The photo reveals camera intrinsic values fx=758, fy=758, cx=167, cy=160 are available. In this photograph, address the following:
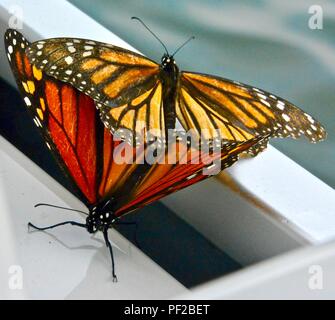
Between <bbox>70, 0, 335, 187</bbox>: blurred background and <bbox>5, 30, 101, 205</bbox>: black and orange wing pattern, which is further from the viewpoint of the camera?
<bbox>70, 0, 335, 187</bbox>: blurred background

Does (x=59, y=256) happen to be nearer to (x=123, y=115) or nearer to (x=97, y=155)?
(x=97, y=155)

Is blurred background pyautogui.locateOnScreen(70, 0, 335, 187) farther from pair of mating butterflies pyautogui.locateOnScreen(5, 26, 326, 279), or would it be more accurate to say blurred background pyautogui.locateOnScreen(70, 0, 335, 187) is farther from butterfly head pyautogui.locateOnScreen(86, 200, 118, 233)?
butterfly head pyautogui.locateOnScreen(86, 200, 118, 233)

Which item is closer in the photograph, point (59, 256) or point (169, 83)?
point (59, 256)

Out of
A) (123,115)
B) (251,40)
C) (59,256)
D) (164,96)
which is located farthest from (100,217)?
(251,40)

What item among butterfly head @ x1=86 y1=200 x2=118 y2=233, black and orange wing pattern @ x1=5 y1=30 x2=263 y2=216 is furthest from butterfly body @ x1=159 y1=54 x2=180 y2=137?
butterfly head @ x1=86 y1=200 x2=118 y2=233

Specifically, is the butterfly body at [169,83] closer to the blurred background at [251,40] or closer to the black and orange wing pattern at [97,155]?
the black and orange wing pattern at [97,155]

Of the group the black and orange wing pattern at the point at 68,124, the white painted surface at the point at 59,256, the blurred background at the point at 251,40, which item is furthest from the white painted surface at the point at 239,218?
the blurred background at the point at 251,40

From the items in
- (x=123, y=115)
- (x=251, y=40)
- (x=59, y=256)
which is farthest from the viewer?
(x=251, y=40)

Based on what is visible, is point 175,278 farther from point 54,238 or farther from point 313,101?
point 313,101
